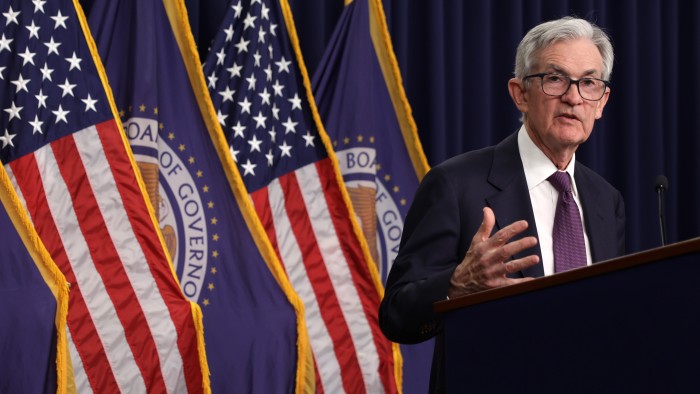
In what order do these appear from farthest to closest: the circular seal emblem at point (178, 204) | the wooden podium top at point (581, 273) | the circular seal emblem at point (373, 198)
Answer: the circular seal emblem at point (373, 198)
the circular seal emblem at point (178, 204)
the wooden podium top at point (581, 273)

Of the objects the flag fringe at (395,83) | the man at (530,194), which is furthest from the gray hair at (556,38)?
the flag fringe at (395,83)

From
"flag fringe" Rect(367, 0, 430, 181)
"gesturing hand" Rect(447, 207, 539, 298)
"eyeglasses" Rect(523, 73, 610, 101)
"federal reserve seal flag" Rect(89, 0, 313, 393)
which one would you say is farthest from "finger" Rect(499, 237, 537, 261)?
"flag fringe" Rect(367, 0, 430, 181)

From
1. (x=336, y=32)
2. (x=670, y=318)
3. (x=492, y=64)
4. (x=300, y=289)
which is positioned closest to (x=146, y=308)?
(x=300, y=289)

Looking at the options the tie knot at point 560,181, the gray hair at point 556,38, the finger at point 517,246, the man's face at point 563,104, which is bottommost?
the tie knot at point 560,181

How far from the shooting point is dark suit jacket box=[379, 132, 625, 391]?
1993 mm

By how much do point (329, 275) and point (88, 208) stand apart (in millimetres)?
1023

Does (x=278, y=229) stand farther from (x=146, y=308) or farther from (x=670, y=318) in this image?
(x=670, y=318)

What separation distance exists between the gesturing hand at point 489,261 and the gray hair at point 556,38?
2.22ft

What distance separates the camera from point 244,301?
13.3ft

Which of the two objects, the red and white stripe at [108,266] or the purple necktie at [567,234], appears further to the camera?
the red and white stripe at [108,266]

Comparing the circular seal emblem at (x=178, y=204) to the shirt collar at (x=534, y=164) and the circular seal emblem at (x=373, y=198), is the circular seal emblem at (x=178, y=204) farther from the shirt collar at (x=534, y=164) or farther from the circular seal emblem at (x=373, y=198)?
the shirt collar at (x=534, y=164)

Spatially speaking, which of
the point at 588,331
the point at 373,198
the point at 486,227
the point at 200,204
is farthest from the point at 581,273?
the point at 373,198

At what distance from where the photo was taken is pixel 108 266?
3676 mm

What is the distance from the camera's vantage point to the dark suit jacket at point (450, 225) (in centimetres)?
199
